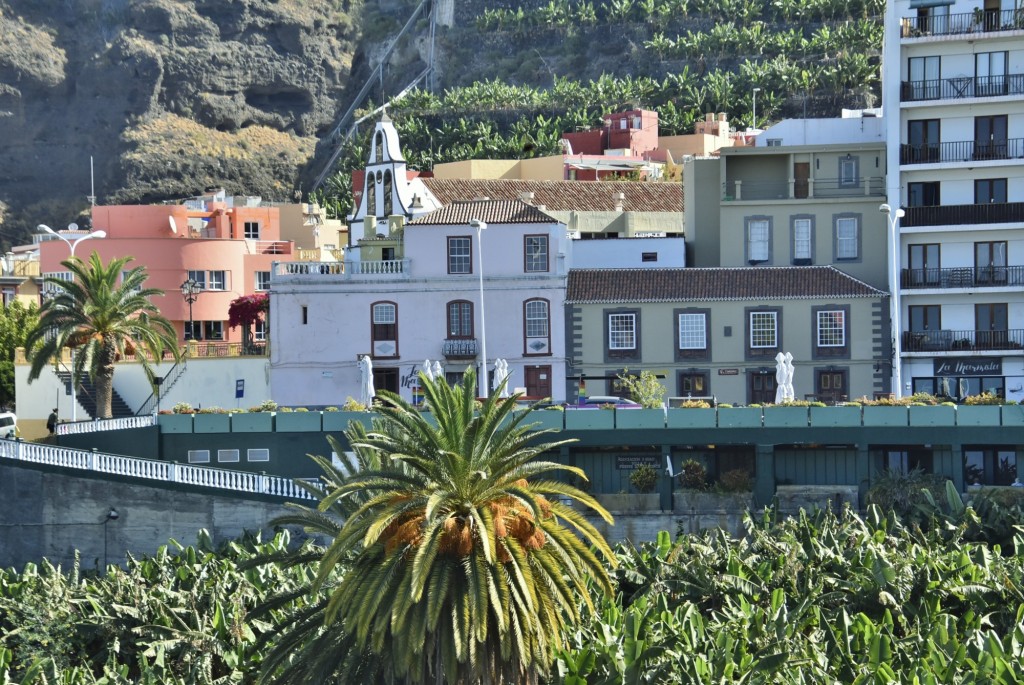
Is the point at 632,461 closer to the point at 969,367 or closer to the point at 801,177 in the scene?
the point at 969,367

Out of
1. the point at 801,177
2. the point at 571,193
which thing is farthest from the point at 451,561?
the point at 571,193

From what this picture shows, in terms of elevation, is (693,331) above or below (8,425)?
above

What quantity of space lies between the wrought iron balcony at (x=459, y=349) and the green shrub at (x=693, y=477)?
1385 centimetres

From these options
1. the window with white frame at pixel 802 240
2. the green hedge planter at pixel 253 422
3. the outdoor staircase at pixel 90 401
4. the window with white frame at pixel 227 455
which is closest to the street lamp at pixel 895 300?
the window with white frame at pixel 802 240

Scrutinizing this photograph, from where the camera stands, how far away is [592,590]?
49.5 metres

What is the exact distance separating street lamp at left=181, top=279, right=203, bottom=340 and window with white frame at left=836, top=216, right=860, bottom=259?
30.1m

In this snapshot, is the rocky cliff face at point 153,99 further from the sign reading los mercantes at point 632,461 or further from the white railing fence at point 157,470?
the sign reading los mercantes at point 632,461

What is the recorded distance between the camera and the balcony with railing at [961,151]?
80.1 m

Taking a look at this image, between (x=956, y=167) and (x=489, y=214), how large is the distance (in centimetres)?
1746

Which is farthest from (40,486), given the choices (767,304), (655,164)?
(655,164)

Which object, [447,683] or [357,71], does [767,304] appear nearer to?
[447,683]

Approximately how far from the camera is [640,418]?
6606cm

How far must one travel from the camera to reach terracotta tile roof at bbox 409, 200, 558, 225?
260 ft

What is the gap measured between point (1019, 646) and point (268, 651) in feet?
49.5
